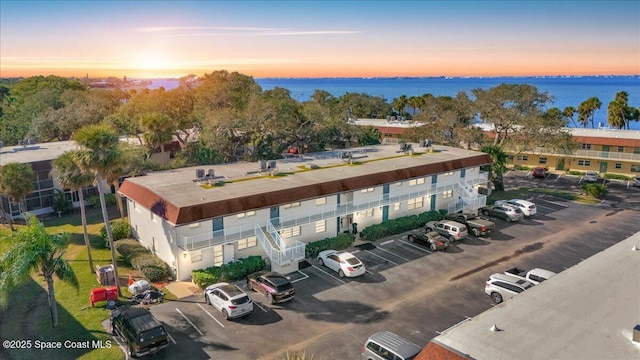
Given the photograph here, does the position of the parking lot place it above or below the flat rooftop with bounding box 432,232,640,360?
below

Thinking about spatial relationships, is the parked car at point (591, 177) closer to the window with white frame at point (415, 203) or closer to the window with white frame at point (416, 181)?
the window with white frame at point (415, 203)

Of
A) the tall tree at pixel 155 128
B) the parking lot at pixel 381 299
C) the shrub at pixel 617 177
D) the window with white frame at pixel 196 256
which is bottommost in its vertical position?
the parking lot at pixel 381 299

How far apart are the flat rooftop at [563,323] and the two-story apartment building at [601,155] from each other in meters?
44.4

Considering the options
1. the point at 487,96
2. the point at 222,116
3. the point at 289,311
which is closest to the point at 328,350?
the point at 289,311

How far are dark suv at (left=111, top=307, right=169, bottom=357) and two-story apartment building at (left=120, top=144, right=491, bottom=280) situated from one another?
688 cm

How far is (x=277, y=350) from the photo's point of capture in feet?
70.5

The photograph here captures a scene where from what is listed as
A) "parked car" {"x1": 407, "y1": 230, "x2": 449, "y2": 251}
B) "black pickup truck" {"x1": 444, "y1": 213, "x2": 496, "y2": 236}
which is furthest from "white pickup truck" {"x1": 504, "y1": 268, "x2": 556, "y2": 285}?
"black pickup truck" {"x1": 444, "y1": 213, "x2": 496, "y2": 236}

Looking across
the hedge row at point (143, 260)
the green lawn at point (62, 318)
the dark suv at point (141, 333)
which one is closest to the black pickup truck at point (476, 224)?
the hedge row at point (143, 260)

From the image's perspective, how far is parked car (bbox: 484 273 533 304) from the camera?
84.5ft

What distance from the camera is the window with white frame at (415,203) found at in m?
41.1

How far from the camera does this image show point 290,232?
3344cm

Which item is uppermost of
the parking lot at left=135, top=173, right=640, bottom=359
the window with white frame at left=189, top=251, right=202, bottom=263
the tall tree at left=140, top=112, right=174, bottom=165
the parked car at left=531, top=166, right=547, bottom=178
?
the tall tree at left=140, top=112, right=174, bottom=165

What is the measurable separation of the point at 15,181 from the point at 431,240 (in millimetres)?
33577

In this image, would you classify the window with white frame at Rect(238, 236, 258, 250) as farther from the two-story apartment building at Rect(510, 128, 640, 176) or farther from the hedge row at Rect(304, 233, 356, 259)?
the two-story apartment building at Rect(510, 128, 640, 176)
